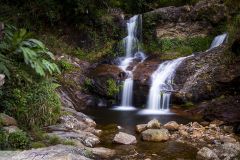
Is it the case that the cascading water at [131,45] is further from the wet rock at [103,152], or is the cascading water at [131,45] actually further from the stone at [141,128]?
the wet rock at [103,152]

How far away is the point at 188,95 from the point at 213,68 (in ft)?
5.03

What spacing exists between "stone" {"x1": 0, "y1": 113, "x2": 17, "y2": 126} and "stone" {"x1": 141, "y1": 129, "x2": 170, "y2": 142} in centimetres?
329

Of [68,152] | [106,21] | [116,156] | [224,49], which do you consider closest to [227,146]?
[116,156]

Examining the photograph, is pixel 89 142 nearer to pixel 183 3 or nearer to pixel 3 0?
pixel 3 0

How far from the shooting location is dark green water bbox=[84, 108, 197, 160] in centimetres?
869

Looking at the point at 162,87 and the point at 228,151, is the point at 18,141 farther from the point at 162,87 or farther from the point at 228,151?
the point at 162,87

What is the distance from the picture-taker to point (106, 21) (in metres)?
17.9

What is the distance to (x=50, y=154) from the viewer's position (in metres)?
6.88

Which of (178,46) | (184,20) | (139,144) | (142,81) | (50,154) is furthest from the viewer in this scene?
(184,20)

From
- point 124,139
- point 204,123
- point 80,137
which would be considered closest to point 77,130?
point 80,137

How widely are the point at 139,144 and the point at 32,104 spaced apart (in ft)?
9.02

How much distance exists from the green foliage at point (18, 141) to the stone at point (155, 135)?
3346mm

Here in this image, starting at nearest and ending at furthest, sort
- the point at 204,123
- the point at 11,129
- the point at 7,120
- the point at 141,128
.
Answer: the point at 11,129 → the point at 7,120 → the point at 141,128 → the point at 204,123

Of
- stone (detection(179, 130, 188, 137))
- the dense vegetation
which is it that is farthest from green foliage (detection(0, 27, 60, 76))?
stone (detection(179, 130, 188, 137))
